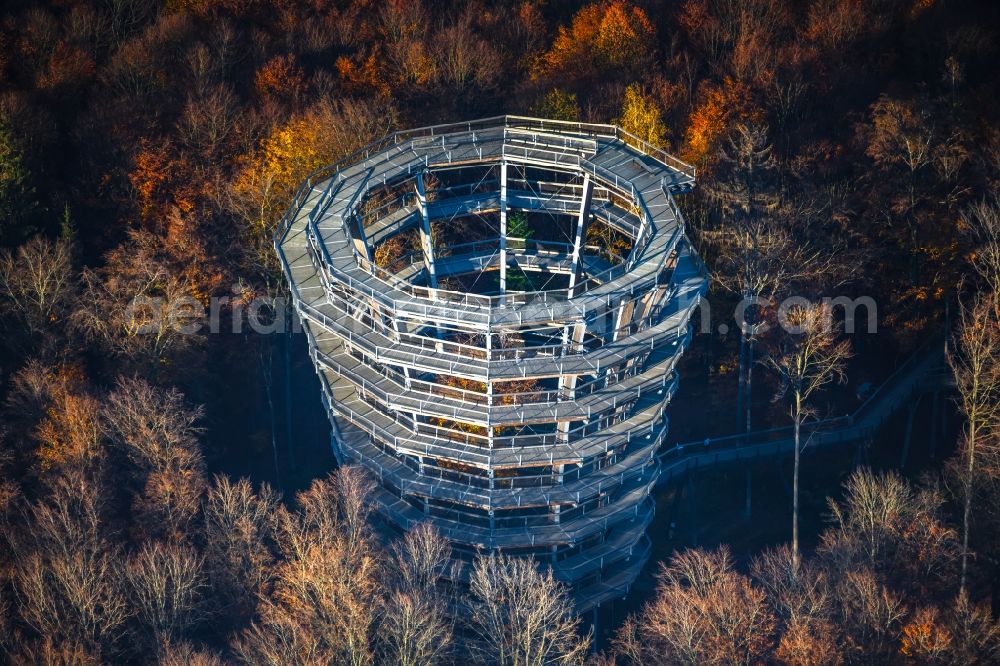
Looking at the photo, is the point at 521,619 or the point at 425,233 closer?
the point at 521,619

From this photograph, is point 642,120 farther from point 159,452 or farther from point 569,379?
point 159,452

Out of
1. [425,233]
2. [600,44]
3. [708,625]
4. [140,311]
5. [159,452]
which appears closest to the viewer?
[708,625]

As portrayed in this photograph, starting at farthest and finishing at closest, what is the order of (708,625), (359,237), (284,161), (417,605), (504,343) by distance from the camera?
(284,161)
(359,237)
(504,343)
(708,625)
(417,605)

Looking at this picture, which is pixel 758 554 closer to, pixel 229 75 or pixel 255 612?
pixel 255 612

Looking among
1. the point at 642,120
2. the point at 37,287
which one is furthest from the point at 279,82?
the point at 642,120

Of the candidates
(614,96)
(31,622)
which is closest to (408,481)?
(31,622)

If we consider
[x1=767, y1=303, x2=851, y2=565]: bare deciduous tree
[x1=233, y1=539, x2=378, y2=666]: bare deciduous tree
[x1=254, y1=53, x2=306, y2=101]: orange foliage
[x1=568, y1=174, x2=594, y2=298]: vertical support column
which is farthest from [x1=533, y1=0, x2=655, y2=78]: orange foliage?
[x1=233, y1=539, x2=378, y2=666]: bare deciduous tree

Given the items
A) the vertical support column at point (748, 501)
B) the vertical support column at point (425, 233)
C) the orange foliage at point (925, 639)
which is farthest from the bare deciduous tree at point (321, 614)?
the vertical support column at point (748, 501)

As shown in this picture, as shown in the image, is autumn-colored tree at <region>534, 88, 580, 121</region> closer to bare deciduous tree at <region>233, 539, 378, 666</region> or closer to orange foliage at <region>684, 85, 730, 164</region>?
orange foliage at <region>684, 85, 730, 164</region>
